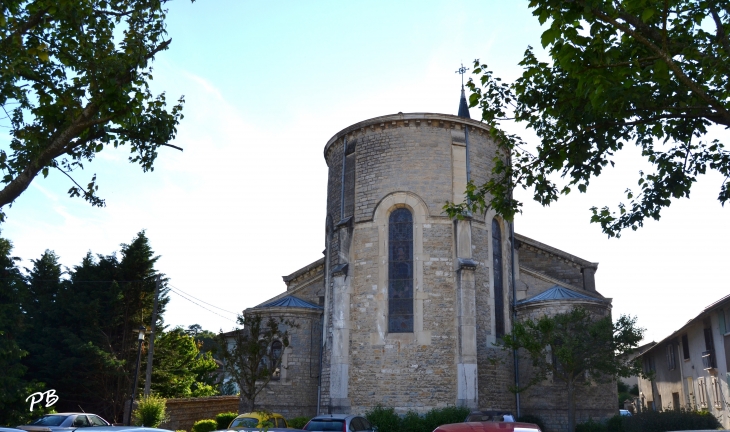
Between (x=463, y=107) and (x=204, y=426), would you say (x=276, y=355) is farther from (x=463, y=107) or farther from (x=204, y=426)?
(x=463, y=107)

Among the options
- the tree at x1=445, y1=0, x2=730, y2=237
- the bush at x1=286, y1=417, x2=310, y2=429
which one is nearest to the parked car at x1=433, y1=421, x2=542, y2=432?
the tree at x1=445, y1=0, x2=730, y2=237

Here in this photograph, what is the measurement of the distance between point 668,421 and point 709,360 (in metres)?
5.51

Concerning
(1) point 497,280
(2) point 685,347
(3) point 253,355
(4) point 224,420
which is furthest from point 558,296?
(4) point 224,420

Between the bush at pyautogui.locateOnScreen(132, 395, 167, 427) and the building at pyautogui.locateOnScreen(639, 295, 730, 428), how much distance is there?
17768mm

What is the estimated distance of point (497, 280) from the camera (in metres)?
24.6

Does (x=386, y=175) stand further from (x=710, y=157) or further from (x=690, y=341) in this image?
(x=690, y=341)

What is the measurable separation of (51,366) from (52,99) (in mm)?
22546

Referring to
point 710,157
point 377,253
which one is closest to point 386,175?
point 377,253

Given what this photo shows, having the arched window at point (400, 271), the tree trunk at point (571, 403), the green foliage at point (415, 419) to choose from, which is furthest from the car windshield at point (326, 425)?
the tree trunk at point (571, 403)

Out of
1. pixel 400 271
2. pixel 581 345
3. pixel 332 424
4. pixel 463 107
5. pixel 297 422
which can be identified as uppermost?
pixel 463 107

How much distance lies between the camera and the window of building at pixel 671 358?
3002 centimetres

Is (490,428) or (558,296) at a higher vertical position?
(558,296)

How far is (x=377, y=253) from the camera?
2311cm

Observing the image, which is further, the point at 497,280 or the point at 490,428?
the point at 497,280
